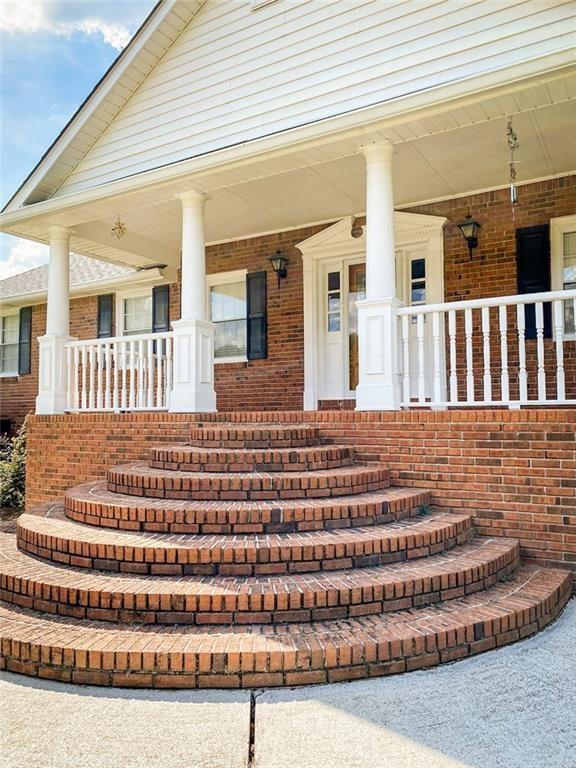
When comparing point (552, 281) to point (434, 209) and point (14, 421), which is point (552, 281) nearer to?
point (434, 209)

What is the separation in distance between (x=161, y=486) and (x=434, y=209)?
16.8 feet

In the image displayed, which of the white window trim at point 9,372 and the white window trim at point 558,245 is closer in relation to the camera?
the white window trim at point 558,245

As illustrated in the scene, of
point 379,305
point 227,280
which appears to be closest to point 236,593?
point 379,305

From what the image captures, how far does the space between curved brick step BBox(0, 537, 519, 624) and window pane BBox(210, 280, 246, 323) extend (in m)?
5.92

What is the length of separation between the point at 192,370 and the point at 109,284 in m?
5.42

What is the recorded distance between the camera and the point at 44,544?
3.95 m

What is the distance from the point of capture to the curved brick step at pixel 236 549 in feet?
11.5

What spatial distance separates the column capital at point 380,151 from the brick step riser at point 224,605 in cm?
401

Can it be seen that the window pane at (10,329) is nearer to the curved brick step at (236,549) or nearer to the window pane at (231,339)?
the window pane at (231,339)

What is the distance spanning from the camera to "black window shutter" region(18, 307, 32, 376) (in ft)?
42.0

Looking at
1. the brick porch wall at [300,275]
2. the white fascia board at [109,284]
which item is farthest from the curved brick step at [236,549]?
the white fascia board at [109,284]

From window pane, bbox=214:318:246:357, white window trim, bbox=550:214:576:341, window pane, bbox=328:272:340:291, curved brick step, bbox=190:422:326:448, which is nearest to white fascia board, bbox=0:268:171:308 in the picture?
window pane, bbox=214:318:246:357

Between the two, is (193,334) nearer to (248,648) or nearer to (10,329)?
(248,648)

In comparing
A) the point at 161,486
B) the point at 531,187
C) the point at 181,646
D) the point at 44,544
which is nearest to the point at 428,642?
the point at 181,646
